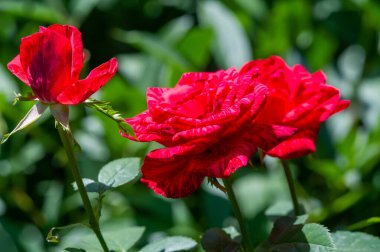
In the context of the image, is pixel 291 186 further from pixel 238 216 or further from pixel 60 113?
pixel 60 113

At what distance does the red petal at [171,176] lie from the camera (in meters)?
0.55

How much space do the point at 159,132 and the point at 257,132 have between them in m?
0.08

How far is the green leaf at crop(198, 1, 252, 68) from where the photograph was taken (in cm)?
132

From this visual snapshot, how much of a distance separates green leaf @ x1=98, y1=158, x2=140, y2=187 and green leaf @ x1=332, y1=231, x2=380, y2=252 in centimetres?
20

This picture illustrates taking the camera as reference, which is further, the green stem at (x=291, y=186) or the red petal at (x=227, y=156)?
the green stem at (x=291, y=186)

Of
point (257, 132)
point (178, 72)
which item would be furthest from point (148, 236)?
point (257, 132)

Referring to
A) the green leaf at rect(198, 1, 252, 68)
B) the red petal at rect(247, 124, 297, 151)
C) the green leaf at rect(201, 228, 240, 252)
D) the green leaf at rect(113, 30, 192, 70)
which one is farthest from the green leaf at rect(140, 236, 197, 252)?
the green leaf at rect(198, 1, 252, 68)

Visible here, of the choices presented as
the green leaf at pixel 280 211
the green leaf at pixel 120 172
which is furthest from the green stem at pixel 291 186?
the green leaf at pixel 120 172

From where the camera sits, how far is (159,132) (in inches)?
21.6

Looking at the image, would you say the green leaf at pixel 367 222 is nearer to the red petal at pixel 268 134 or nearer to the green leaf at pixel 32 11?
the red petal at pixel 268 134

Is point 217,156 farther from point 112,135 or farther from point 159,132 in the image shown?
point 112,135

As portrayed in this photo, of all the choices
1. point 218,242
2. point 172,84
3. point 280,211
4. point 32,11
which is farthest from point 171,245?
point 32,11

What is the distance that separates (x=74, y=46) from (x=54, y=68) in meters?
0.03

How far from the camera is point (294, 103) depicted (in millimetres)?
633
